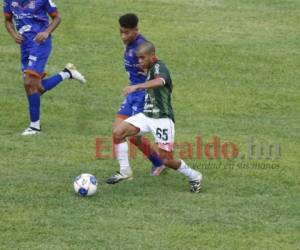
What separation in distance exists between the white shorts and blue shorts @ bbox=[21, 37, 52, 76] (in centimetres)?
285

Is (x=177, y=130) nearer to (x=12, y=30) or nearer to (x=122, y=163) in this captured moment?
(x=122, y=163)

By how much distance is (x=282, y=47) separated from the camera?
60.2 feet

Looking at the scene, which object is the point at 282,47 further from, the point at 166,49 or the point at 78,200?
the point at 78,200

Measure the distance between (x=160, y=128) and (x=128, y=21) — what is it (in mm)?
1369

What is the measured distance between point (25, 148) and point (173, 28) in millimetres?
7768

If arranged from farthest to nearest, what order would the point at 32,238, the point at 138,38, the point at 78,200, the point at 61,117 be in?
the point at 61,117, the point at 138,38, the point at 78,200, the point at 32,238

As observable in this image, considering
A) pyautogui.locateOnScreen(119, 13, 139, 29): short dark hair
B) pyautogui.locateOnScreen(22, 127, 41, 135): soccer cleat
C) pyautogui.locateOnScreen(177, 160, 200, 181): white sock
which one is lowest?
pyautogui.locateOnScreen(22, 127, 41, 135): soccer cleat

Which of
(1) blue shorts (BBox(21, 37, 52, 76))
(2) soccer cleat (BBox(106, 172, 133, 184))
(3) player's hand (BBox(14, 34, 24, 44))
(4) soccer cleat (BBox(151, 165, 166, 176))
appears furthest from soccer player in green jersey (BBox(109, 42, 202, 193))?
(3) player's hand (BBox(14, 34, 24, 44))

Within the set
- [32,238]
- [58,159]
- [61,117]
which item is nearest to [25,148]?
[58,159]

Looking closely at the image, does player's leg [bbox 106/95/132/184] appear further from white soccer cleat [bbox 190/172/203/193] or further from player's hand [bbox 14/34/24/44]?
player's hand [bbox 14/34/24/44]

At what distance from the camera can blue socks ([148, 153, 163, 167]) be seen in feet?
36.8

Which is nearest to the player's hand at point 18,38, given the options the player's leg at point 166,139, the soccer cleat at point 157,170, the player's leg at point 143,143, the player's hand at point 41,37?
the player's hand at point 41,37

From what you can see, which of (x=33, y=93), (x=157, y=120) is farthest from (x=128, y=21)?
(x=33, y=93)

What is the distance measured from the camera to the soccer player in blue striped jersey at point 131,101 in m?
10.8
